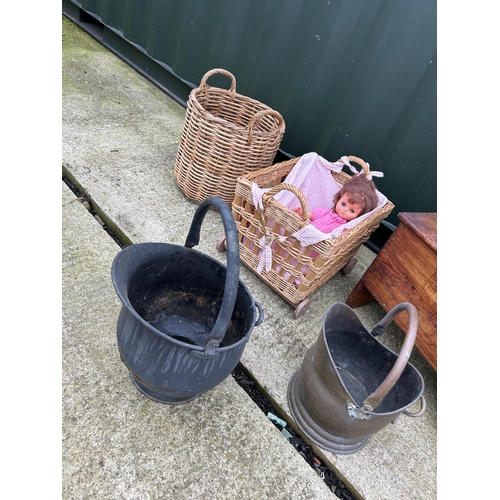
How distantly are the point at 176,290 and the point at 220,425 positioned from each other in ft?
2.14

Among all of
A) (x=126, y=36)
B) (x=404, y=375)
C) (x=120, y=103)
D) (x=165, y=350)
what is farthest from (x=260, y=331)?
(x=126, y=36)

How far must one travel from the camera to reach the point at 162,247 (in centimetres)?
161

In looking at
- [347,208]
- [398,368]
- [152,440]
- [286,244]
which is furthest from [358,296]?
[152,440]

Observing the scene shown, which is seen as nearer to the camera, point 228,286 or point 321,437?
point 228,286

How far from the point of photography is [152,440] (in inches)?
60.6

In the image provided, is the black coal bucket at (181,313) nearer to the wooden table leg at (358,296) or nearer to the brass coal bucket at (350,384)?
the brass coal bucket at (350,384)

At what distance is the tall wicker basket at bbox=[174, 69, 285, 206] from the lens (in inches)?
97.7

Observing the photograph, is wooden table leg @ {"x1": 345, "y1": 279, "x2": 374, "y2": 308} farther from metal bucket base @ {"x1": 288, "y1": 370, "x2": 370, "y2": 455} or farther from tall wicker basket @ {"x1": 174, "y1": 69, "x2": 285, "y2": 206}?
tall wicker basket @ {"x1": 174, "y1": 69, "x2": 285, "y2": 206}

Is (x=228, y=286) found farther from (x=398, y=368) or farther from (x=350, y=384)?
(x=350, y=384)

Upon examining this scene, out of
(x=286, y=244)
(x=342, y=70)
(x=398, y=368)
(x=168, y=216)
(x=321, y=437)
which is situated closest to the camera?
(x=398, y=368)

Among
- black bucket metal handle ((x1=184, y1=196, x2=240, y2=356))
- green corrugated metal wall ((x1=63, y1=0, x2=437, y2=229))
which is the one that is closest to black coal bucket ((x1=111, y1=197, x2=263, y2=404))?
black bucket metal handle ((x1=184, y1=196, x2=240, y2=356))

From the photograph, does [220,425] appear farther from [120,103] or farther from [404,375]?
[120,103]

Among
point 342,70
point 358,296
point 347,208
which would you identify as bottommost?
point 358,296

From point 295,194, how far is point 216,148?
0.92 meters
